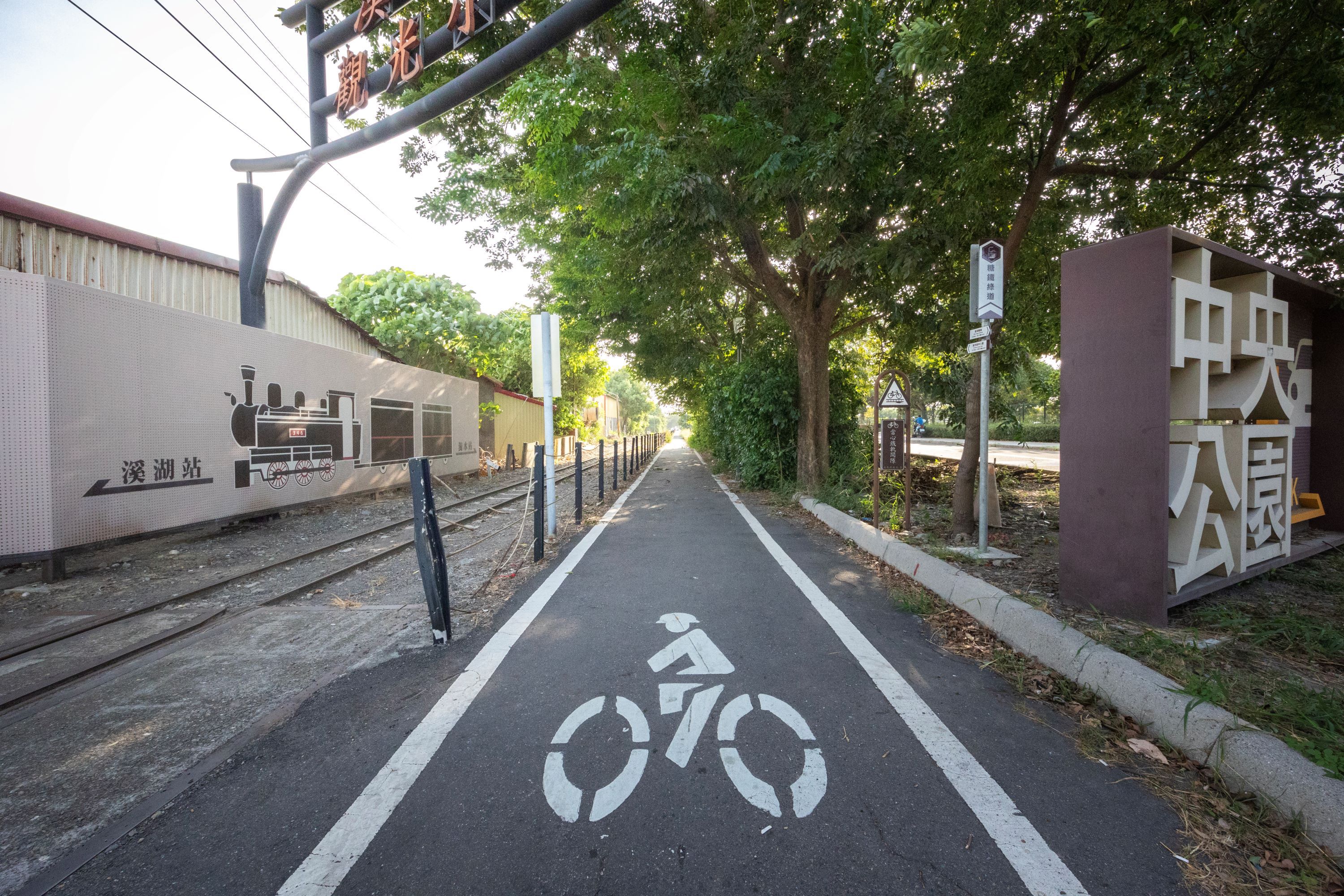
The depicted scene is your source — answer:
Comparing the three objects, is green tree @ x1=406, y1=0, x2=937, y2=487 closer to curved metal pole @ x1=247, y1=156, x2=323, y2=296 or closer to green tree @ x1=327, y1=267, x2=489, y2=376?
curved metal pole @ x1=247, y1=156, x2=323, y2=296

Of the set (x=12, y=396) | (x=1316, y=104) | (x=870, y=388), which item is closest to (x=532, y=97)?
(x=12, y=396)

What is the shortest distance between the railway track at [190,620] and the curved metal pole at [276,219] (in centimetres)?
498

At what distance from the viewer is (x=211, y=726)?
2725 millimetres

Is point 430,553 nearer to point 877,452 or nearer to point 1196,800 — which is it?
point 1196,800

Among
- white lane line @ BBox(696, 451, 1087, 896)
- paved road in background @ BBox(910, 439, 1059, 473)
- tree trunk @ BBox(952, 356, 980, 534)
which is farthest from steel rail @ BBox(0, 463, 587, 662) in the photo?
paved road in background @ BBox(910, 439, 1059, 473)

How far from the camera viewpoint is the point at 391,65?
5.81 metres

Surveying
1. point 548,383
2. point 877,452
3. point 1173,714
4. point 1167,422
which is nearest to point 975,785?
point 1173,714

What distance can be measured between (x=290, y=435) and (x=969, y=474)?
1127 cm

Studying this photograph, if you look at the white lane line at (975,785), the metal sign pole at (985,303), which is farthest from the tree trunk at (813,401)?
the white lane line at (975,785)

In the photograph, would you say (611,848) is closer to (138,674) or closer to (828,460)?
(138,674)

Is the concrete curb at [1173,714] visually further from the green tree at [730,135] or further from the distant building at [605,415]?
the distant building at [605,415]

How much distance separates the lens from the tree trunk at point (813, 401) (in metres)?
11.2

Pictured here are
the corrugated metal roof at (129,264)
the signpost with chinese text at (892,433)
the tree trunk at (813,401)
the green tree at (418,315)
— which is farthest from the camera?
the green tree at (418,315)

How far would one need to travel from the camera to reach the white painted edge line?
177 cm
